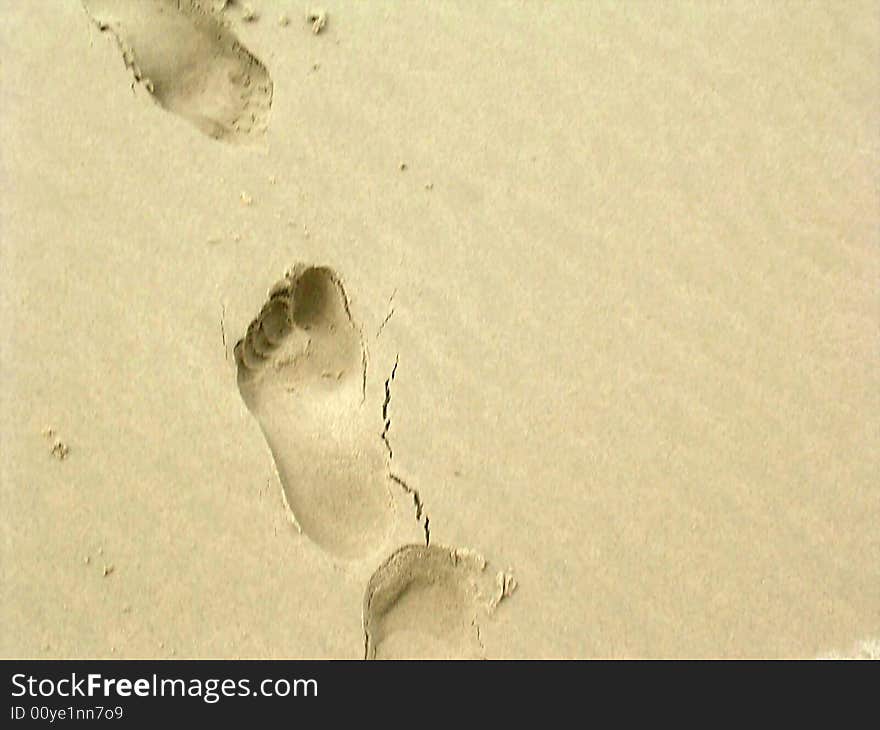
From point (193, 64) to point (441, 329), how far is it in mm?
585

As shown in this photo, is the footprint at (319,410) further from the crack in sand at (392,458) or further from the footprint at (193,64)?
the footprint at (193,64)

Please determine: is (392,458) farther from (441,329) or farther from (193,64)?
(193,64)

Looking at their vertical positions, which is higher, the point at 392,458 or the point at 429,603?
the point at 392,458

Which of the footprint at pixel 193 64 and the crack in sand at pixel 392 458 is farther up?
the footprint at pixel 193 64

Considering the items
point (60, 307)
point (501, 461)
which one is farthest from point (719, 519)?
point (60, 307)

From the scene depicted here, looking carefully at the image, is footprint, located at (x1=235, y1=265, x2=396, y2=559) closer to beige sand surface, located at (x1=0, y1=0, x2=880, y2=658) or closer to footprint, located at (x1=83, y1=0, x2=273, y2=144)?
beige sand surface, located at (x1=0, y1=0, x2=880, y2=658)

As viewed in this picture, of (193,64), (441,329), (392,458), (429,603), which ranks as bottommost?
(429,603)

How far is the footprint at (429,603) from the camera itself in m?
1.39

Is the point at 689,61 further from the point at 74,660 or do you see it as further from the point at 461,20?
the point at 74,660

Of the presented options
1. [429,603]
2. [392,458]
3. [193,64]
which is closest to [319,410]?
[392,458]

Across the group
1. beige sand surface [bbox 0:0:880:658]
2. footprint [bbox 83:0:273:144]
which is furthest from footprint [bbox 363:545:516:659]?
footprint [bbox 83:0:273:144]

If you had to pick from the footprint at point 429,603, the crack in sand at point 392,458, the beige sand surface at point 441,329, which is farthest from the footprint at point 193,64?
the footprint at point 429,603

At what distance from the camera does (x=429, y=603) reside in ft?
4.60

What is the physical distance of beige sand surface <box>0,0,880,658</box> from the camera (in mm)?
1389
